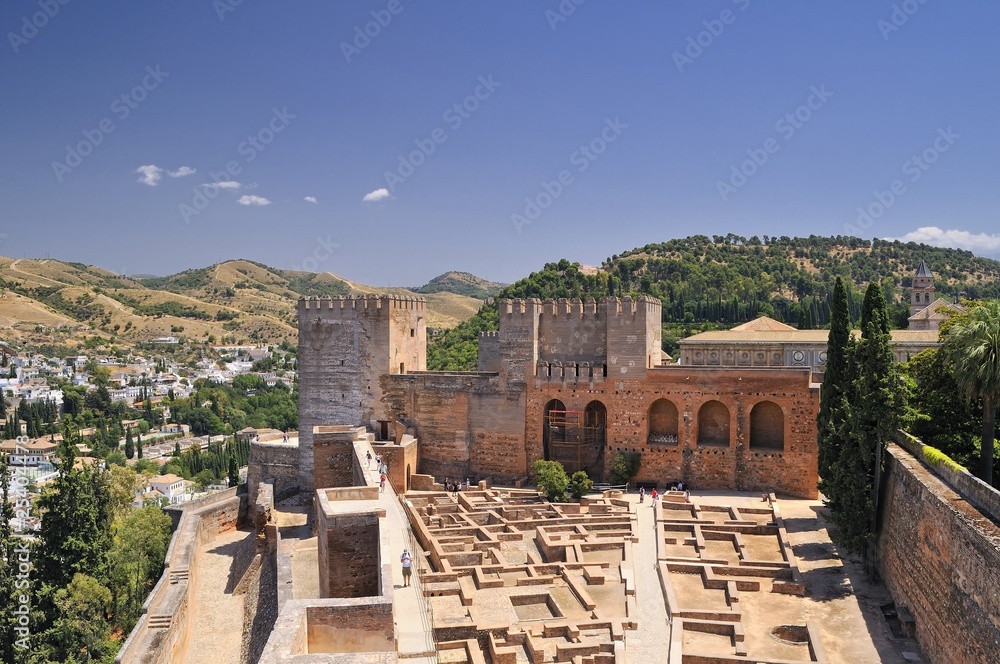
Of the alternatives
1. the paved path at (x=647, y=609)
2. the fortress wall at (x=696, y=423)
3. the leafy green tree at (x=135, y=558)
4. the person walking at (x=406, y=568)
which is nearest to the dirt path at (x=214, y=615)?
the leafy green tree at (x=135, y=558)

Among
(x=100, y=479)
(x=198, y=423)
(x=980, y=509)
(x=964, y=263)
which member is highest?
(x=964, y=263)

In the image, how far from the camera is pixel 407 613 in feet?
43.3

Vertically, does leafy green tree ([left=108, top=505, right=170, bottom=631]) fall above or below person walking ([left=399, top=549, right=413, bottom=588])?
below

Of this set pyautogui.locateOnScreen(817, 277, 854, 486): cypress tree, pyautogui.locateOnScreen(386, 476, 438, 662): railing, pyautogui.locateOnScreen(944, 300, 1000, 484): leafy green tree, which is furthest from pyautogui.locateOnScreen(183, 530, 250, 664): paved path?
pyautogui.locateOnScreen(944, 300, 1000, 484): leafy green tree

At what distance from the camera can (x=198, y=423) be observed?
310 ft

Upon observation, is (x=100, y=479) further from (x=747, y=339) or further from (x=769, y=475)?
(x=747, y=339)

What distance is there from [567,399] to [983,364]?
41.9 ft

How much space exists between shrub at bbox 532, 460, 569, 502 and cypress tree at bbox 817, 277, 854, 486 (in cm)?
724

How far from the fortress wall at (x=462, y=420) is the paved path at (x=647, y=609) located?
653cm

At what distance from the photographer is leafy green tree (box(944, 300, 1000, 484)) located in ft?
A: 50.1

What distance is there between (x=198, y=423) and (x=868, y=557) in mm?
89553

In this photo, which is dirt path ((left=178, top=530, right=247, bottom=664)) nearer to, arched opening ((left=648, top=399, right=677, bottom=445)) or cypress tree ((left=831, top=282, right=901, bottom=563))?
arched opening ((left=648, top=399, right=677, bottom=445))

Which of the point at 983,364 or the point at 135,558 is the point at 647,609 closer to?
the point at 983,364

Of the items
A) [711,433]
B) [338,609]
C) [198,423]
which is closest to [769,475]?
[711,433]
